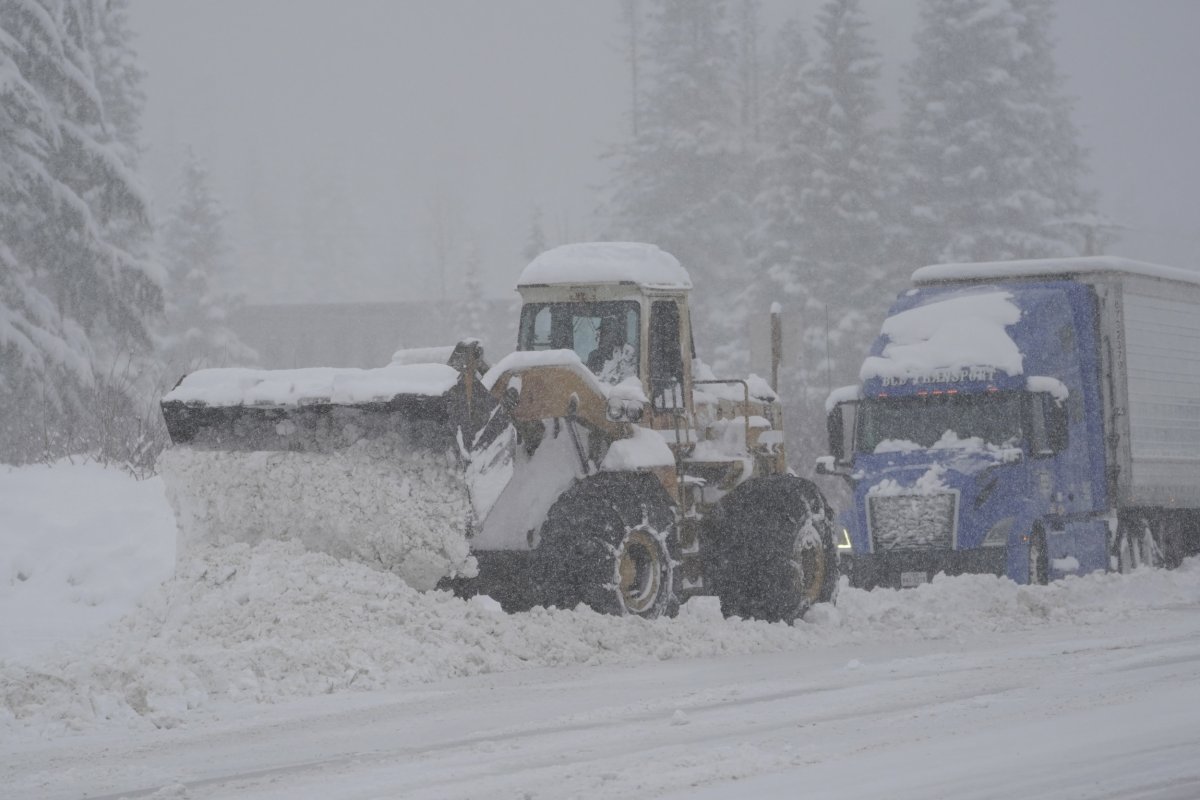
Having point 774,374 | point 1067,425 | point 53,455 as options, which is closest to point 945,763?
point 774,374

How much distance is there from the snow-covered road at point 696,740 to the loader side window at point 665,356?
2910 mm

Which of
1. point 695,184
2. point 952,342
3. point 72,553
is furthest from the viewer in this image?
point 695,184

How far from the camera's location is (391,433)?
488 inches

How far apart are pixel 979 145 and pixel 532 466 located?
3492cm

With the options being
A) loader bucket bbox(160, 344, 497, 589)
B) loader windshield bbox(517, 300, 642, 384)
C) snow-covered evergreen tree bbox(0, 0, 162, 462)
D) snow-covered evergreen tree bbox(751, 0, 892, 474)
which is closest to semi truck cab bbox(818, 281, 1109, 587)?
loader windshield bbox(517, 300, 642, 384)

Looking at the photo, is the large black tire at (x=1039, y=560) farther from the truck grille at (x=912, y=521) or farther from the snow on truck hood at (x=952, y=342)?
the snow on truck hood at (x=952, y=342)

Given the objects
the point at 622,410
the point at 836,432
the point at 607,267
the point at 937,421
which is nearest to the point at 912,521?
the point at 937,421

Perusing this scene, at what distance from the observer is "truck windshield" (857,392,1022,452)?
18.2 m

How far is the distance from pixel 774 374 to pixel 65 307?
1907cm

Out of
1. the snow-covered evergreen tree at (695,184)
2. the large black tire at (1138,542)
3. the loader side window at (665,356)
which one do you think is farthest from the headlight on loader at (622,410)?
the snow-covered evergreen tree at (695,184)

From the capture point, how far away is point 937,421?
18.6m

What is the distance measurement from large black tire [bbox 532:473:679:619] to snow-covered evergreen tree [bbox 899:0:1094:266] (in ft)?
108

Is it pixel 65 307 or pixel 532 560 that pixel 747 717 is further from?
pixel 65 307

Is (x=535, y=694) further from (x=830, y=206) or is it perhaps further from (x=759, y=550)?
(x=830, y=206)
